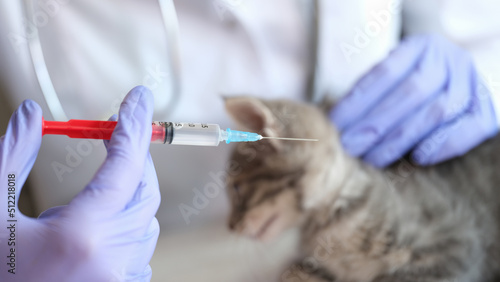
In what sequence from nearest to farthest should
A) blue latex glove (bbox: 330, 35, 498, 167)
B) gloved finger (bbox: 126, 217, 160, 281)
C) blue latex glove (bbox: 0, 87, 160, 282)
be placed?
blue latex glove (bbox: 0, 87, 160, 282), gloved finger (bbox: 126, 217, 160, 281), blue latex glove (bbox: 330, 35, 498, 167)

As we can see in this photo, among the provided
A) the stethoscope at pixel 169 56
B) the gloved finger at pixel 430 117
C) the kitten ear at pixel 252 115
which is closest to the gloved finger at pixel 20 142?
the stethoscope at pixel 169 56

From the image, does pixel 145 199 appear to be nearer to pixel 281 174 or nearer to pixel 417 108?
pixel 281 174

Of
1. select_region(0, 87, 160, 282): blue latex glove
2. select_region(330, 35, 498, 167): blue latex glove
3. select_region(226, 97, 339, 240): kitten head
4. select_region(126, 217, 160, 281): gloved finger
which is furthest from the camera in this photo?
select_region(330, 35, 498, 167): blue latex glove

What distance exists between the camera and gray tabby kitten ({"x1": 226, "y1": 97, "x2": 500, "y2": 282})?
1.04 meters

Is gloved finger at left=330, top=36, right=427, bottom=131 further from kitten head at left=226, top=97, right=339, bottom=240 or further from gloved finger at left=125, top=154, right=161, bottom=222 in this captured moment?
gloved finger at left=125, top=154, right=161, bottom=222

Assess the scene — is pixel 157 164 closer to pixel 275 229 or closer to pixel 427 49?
pixel 275 229

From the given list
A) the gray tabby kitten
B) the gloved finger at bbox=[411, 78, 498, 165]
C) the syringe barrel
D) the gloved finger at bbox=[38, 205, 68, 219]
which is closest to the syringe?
the syringe barrel

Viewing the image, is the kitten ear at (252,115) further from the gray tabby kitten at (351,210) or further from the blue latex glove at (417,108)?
the blue latex glove at (417,108)

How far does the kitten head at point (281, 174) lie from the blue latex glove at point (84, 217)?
0.39 meters

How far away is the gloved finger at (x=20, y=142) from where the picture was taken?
2.05ft

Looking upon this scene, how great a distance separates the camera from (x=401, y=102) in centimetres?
113

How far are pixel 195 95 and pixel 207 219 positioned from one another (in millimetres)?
348

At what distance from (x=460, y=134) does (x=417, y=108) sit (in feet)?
0.45

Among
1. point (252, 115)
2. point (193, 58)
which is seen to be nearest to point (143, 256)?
point (252, 115)
